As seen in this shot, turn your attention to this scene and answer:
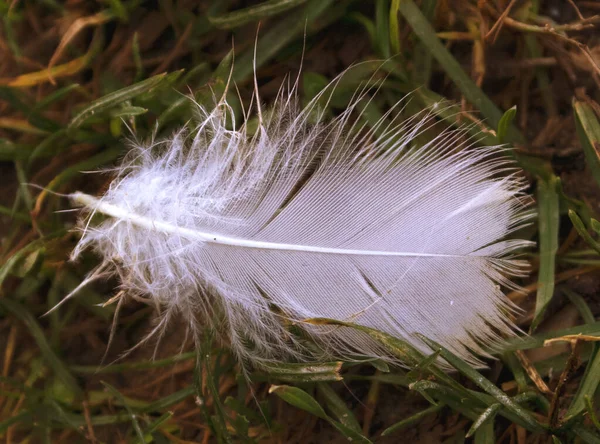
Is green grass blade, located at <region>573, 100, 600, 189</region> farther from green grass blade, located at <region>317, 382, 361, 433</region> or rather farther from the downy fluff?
green grass blade, located at <region>317, 382, 361, 433</region>

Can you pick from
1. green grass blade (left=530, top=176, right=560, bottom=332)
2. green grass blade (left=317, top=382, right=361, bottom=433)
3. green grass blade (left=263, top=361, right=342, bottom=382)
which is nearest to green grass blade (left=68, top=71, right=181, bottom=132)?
green grass blade (left=263, top=361, right=342, bottom=382)

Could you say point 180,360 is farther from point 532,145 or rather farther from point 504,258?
point 532,145

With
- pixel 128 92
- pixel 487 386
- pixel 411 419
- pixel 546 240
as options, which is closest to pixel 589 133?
pixel 546 240

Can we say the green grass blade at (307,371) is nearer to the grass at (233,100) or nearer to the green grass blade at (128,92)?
the grass at (233,100)

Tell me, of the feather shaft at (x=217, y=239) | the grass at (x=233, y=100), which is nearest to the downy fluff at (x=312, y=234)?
the feather shaft at (x=217, y=239)

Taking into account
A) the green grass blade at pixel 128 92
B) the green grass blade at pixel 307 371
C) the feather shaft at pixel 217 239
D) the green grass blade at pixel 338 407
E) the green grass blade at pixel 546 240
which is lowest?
the green grass blade at pixel 338 407

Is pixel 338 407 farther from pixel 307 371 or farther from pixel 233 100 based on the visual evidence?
pixel 233 100
